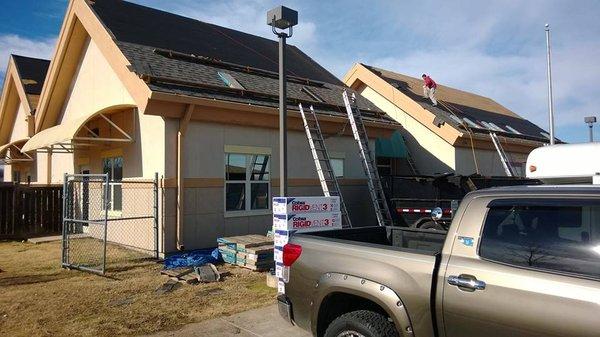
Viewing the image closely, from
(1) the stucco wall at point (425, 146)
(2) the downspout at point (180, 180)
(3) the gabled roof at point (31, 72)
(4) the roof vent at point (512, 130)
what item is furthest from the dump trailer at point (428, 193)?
(3) the gabled roof at point (31, 72)

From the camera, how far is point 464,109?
22656 millimetres

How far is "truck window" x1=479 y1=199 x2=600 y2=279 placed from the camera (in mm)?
2959

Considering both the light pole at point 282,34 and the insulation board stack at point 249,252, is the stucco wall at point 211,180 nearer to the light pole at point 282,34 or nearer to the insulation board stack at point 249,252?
the insulation board stack at point 249,252

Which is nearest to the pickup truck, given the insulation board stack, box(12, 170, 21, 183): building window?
the insulation board stack

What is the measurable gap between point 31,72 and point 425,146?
19143mm

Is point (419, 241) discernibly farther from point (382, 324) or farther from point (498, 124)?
point (498, 124)

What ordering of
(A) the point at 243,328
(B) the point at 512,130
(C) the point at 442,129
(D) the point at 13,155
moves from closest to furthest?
1. (A) the point at 243,328
2. (C) the point at 442,129
3. (D) the point at 13,155
4. (B) the point at 512,130

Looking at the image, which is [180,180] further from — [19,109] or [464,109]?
[19,109]

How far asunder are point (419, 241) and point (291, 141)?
8.48 metres

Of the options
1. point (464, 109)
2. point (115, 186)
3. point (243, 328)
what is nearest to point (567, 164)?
point (243, 328)

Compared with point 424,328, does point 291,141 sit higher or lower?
higher

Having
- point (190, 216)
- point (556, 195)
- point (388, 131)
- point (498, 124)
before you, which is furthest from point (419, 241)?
point (498, 124)

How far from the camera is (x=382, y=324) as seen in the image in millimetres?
3777

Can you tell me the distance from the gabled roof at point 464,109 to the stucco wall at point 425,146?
2.39ft
